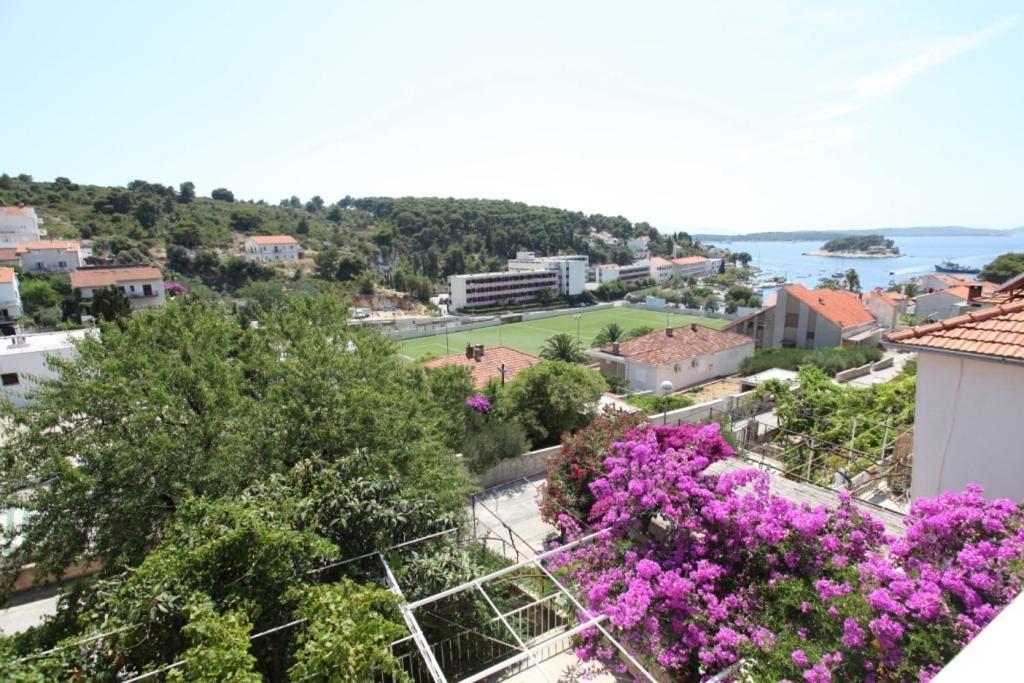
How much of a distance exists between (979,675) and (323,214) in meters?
168

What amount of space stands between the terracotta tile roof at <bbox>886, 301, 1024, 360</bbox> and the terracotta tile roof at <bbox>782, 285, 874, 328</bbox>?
37.4m

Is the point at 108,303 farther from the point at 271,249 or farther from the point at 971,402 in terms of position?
the point at 971,402

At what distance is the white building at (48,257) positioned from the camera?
64.5 metres

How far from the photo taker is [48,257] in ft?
214

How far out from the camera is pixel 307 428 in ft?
31.8

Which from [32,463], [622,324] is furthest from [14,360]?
[622,324]

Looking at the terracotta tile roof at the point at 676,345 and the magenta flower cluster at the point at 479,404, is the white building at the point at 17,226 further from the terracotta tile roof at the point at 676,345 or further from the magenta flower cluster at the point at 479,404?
the magenta flower cluster at the point at 479,404

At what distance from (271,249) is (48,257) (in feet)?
117

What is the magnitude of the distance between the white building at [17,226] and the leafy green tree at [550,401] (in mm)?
91063

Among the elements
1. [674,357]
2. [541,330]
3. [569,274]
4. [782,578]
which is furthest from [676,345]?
[569,274]

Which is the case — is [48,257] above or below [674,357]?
above

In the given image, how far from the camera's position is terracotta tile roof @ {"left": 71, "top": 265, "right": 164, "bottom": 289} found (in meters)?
56.5

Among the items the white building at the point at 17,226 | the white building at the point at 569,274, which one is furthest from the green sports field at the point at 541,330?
the white building at the point at 17,226

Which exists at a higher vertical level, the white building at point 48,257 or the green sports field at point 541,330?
the white building at point 48,257
